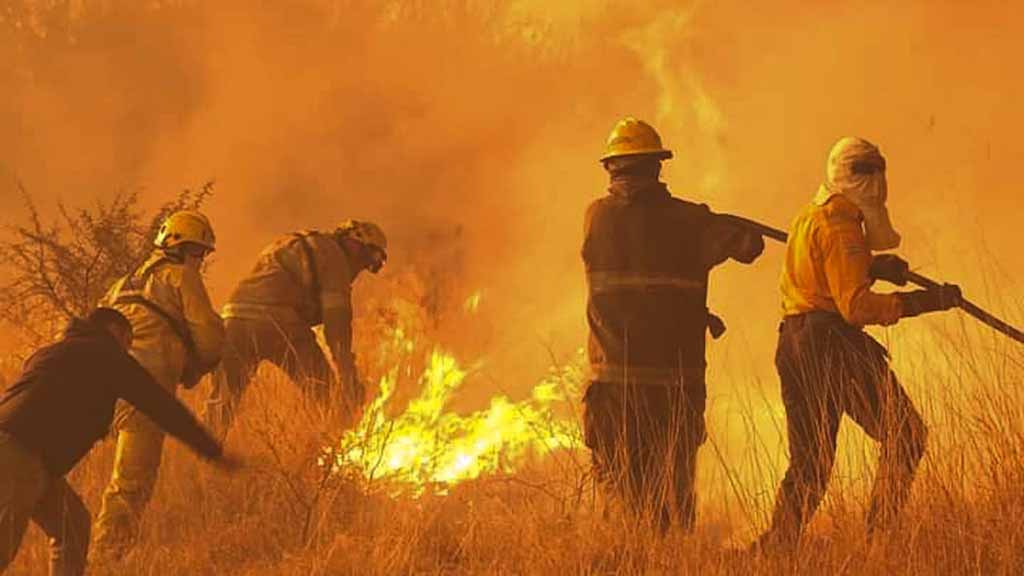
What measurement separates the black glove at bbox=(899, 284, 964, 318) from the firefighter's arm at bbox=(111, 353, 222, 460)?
2.62m

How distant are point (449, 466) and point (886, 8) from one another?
6.92 meters

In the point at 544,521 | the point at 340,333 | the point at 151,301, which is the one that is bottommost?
the point at 544,521

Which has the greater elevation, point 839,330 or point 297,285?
point 297,285

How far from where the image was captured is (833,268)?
16.0 ft

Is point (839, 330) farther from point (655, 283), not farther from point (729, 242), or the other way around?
point (655, 283)

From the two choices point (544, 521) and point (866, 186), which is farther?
point (866, 186)

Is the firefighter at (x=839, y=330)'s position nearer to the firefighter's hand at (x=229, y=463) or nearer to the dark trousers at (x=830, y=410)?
the dark trousers at (x=830, y=410)

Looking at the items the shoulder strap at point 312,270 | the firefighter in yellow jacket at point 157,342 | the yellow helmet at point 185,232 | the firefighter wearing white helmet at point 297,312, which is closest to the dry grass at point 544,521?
the firefighter in yellow jacket at point 157,342

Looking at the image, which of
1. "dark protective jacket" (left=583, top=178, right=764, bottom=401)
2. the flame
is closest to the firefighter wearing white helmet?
the flame

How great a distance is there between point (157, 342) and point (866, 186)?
3.21 m

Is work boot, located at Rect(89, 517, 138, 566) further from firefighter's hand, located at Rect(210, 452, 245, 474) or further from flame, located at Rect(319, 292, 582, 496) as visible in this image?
flame, located at Rect(319, 292, 582, 496)

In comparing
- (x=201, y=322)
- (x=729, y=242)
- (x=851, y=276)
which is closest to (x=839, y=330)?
(x=851, y=276)

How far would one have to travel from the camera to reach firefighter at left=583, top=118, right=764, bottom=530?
211 inches

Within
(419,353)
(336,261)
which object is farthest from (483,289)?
(336,261)
